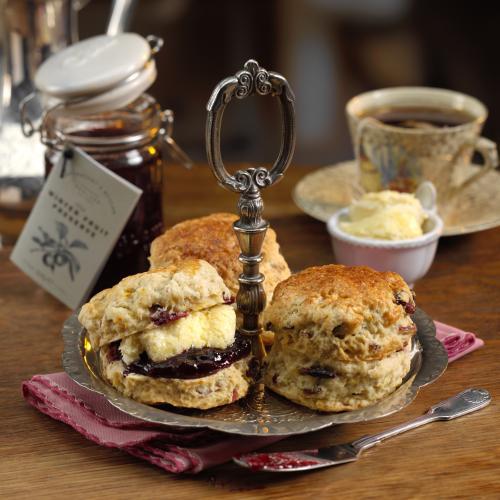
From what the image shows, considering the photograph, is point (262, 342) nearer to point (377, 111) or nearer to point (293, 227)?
point (293, 227)

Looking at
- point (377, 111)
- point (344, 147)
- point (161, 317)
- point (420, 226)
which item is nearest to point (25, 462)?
point (161, 317)

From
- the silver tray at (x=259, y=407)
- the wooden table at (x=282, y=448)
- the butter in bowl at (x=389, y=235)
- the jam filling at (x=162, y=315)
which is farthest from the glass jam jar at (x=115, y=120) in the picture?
the jam filling at (x=162, y=315)

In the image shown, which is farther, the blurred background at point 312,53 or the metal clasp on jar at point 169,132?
the blurred background at point 312,53

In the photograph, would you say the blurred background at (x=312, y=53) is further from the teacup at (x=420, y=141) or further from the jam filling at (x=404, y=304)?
the jam filling at (x=404, y=304)

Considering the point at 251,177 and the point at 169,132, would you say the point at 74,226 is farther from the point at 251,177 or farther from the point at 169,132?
the point at 251,177

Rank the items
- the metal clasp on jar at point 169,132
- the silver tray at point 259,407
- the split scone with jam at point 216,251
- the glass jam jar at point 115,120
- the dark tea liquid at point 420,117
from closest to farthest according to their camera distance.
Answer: the silver tray at point 259,407 < the split scone with jam at point 216,251 < the glass jam jar at point 115,120 < the metal clasp on jar at point 169,132 < the dark tea liquid at point 420,117

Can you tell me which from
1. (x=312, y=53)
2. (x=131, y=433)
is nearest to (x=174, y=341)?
(x=131, y=433)
